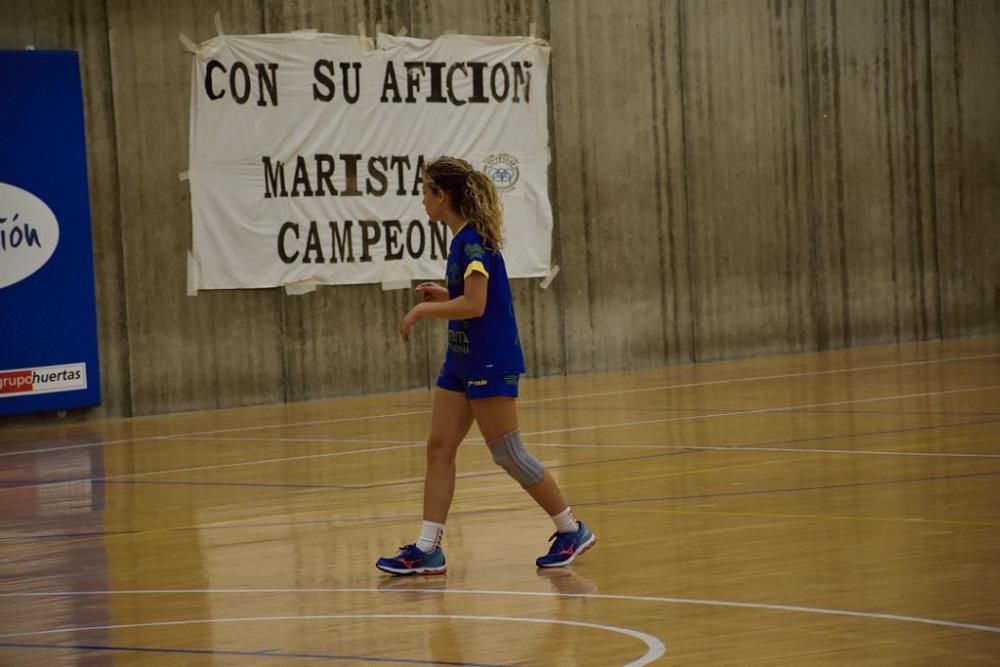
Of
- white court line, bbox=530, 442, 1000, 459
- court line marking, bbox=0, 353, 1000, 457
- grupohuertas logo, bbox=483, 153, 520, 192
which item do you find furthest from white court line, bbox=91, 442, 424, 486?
grupohuertas logo, bbox=483, 153, 520, 192

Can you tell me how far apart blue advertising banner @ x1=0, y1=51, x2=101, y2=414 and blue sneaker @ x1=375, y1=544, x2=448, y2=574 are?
29.6ft

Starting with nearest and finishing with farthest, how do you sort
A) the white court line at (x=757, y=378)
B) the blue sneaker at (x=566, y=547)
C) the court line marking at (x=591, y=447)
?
1. the blue sneaker at (x=566, y=547)
2. the court line marking at (x=591, y=447)
3. the white court line at (x=757, y=378)

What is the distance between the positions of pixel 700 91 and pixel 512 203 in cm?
274

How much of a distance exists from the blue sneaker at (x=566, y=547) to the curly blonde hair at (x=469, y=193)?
1.16m

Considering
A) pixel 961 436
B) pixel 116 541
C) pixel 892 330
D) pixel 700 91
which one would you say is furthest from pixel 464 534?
pixel 892 330

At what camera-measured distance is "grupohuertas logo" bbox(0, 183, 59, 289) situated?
14984 millimetres

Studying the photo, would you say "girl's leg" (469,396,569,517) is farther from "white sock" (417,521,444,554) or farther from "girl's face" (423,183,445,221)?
"girl's face" (423,183,445,221)

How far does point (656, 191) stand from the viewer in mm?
19062

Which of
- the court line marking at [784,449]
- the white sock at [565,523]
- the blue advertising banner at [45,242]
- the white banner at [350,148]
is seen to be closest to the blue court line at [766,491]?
the court line marking at [784,449]

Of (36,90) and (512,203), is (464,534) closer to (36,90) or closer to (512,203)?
(36,90)

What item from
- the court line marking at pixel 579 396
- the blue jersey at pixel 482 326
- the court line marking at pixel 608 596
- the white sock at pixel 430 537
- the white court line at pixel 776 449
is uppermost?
the blue jersey at pixel 482 326

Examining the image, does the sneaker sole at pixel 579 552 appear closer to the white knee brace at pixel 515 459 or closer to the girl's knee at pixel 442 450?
the white knee brace at pixel 515 459

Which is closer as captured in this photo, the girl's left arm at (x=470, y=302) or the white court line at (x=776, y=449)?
the girl's left arm at (x=470, y=302)

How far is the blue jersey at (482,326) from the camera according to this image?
6715 mm
